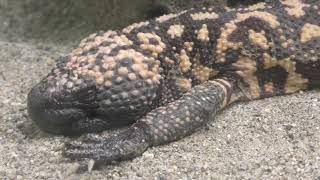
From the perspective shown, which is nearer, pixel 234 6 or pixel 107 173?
pixel 107 173

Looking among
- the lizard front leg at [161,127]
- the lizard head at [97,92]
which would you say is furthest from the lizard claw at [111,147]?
the lizard head at [97,92]

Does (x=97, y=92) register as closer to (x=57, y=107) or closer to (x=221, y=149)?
(x=57, y=107)

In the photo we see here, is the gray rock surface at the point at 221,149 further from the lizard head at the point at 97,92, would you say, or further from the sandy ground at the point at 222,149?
the lizard head at the point at 97,92

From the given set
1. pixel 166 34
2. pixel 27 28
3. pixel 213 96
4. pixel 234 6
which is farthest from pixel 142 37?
pixel 27 28

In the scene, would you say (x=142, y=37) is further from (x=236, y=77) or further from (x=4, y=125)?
(x=4, y=125)

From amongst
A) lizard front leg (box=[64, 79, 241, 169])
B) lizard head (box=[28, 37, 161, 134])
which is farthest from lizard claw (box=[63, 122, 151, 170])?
lizard head (box=[28, 37, 161, 134])

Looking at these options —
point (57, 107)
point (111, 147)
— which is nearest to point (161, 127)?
point (111, 147)

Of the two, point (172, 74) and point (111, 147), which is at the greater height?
point (172, 74)

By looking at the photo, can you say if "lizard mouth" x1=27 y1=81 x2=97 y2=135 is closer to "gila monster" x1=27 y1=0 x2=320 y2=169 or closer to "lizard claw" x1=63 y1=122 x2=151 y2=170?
"gila monster" x1=27 y1=0 x2=320 y2=169
